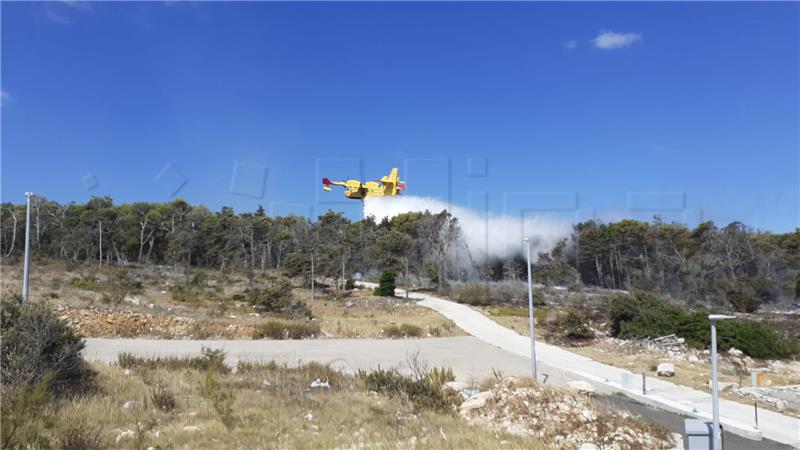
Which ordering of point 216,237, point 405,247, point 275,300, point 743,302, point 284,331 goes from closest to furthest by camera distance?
point 284,331
point 275,300
point 743,302
point 405,247
point 216,237

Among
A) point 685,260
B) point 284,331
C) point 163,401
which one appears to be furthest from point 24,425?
point 685,260

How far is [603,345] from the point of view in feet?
81.8

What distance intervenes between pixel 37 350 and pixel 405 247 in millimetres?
45463

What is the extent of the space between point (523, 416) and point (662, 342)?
57.1 feet

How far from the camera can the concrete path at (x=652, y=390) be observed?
1095cm

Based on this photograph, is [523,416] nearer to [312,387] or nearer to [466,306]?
[312,387]

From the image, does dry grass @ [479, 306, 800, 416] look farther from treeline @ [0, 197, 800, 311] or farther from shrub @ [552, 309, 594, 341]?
treeline @ [0, 197, 800, 311]

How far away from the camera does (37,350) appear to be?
9133mm

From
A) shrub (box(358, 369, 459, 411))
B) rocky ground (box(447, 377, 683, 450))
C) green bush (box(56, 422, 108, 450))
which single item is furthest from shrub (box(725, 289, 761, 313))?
green bush (box(56, 422, 108, 450))

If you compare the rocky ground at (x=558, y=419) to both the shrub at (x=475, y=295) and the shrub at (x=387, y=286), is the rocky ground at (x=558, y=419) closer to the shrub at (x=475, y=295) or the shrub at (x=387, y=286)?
the shrub at (x=475, y=295)

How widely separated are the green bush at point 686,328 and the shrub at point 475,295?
14233 mm

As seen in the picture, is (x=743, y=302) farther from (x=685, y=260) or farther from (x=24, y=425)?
(x=24, y=425)

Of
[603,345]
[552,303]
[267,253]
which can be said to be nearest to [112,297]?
[603,345]

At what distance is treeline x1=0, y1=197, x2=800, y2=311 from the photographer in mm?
49500
